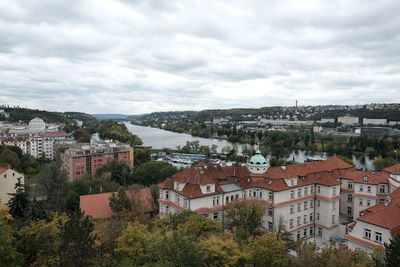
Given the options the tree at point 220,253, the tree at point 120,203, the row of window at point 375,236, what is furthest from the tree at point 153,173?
the tree at point 220,253

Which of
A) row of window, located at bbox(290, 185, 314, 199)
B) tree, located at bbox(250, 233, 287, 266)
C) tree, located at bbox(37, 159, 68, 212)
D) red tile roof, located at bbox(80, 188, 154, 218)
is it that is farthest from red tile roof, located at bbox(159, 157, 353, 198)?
tree, located at bbox(37, 159, 68, 212)

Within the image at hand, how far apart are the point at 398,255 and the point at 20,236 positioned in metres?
16.7

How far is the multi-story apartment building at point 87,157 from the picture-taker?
5034cm

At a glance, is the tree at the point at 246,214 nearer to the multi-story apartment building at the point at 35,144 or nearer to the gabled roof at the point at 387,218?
the gabled roof at the point at 387,218

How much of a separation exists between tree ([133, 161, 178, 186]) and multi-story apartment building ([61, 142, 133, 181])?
42.3 ft

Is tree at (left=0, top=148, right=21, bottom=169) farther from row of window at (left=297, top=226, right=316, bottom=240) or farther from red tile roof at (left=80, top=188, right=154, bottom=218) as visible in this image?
row of window at (left=297, top=226, right=316, bottom=240)

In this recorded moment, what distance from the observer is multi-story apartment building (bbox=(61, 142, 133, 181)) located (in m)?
50.3

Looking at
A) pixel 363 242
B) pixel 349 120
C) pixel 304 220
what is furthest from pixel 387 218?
pixel 349 120

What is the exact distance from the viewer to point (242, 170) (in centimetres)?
2605

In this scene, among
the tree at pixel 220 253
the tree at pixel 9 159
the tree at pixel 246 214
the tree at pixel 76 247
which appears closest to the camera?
the tree at pixel 76 247

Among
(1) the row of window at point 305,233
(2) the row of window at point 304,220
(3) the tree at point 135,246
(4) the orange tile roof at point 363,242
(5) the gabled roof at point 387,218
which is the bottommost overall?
(1) the row of window at point 305,233

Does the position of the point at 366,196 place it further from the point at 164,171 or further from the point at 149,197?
the point at 164,171

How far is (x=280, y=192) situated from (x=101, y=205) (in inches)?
623

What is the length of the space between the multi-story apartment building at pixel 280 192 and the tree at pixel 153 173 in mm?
14000
